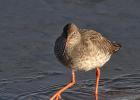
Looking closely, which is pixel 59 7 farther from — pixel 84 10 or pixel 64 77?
pixel 64 77

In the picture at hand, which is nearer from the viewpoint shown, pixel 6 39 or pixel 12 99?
pixel 12 99

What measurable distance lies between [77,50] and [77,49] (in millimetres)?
19

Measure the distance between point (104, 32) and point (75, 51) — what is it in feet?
8.85

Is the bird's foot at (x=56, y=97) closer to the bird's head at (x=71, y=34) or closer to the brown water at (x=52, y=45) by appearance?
the brown water at (x=52, y=45)

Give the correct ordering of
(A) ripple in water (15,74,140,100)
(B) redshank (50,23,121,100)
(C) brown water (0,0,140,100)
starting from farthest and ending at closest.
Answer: (C) brown water (0,0,140,100), (A) ripple in water (15,74,140,100), (B) redshank (50,23,121,100)

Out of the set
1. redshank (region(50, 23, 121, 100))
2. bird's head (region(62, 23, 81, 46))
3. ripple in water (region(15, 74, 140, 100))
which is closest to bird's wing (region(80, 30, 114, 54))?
redshank (region(50, 23, 121, 100))

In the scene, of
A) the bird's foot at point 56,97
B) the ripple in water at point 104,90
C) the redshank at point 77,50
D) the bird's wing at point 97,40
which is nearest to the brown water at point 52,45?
the ripple in water at point 104,90

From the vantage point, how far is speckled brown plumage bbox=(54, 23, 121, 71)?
33.0 ft

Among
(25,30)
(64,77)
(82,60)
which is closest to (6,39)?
(25,30)

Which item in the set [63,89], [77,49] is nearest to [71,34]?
[77,49]

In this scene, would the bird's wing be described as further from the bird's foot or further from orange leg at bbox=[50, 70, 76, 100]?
the bird's foot

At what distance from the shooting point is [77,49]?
Result: 402 inches

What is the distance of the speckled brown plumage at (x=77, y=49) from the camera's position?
10047 millimetres

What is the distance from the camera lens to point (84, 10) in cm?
1366
